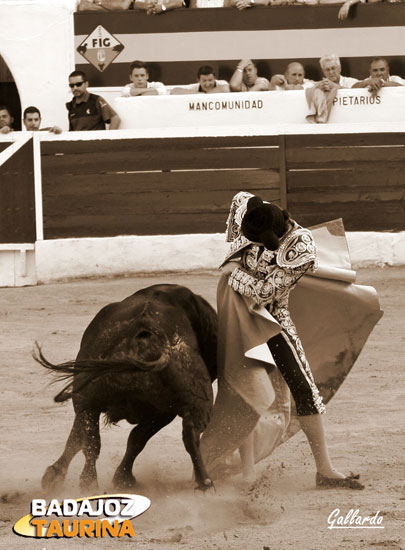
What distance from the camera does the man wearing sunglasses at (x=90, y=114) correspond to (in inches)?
348

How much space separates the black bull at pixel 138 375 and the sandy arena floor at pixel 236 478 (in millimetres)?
182

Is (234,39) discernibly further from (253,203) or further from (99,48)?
(253,203)

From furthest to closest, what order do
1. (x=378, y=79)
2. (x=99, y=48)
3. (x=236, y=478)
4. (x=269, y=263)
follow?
(x=99, y=48), (x=378, y=79), (x=236, y=478), (x=269, y=263)

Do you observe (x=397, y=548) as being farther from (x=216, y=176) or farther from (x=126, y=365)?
(x=216, y=176)

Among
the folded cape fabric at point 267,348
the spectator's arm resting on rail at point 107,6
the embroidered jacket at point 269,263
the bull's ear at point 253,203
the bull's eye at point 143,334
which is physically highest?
the spectator's arm resting on rail at point 107,6

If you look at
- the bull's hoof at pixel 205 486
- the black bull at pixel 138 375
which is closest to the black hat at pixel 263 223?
the black bull at pixel 138 375

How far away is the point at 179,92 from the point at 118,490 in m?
5.53

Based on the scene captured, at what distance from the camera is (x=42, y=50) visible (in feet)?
31.6

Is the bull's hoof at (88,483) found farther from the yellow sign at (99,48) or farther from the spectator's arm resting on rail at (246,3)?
the spectator's arm resting on rail at (246,3)

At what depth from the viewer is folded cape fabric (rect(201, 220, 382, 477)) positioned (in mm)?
3941

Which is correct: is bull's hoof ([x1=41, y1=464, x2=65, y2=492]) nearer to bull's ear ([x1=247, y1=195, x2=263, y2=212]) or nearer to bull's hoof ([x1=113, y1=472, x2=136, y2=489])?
bull's hoof ([x1=113, y1=472, x2=136, y2=489])

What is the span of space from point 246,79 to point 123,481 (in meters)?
5.67

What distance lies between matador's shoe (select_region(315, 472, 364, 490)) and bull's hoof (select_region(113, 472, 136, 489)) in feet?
2.02

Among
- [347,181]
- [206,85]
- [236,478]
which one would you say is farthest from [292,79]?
[236,478]
